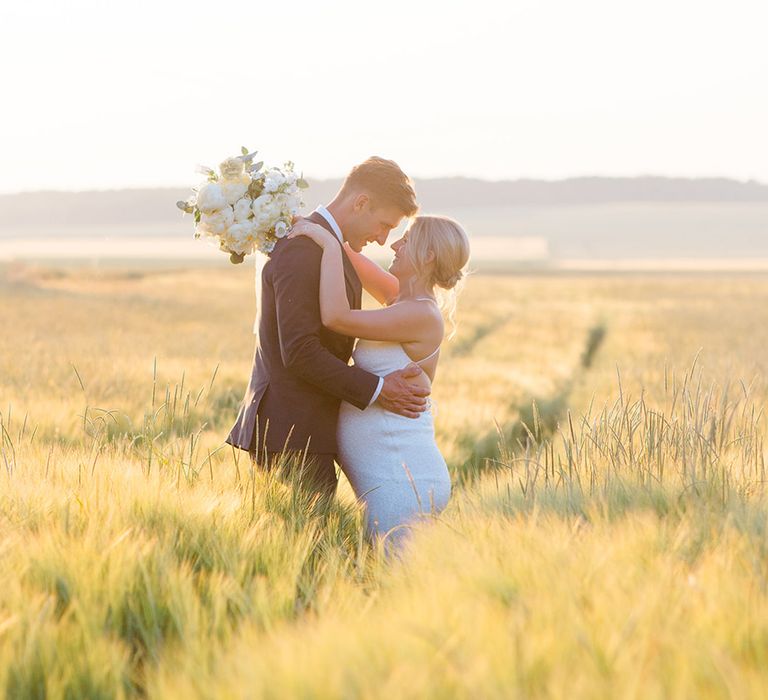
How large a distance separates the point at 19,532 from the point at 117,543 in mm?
469

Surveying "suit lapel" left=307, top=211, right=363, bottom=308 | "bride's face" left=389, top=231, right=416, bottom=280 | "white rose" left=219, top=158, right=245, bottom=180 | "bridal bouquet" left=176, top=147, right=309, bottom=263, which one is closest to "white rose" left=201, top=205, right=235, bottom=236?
"bridal bouquet" left=176, top=147, right=309, bottom=263

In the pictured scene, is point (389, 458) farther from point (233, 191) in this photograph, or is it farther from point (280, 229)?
point (233, 191)

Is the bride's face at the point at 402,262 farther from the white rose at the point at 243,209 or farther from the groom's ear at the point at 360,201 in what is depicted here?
the white rose at the point at 243,209

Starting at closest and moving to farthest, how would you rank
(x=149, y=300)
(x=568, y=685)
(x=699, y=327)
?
(x=568, y=685) < (x=699, y=327) < (x=149, y=300)

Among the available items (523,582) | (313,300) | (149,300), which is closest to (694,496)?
(523,582)

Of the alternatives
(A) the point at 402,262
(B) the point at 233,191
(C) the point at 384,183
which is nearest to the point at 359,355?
(A) the point at 402,262

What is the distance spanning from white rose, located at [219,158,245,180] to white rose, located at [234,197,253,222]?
0.15m

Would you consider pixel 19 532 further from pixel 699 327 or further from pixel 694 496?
pixel 699 327

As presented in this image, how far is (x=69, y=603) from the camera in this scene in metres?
2.85

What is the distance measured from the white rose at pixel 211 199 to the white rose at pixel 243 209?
0.08 meters

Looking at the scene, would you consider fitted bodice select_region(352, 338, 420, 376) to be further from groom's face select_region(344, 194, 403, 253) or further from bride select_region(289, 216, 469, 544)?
groom's face select_region(344, 194, 403, 253)

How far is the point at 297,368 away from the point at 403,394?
19.4 inches

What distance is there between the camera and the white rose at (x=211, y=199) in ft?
15.2

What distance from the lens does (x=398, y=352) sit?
15.9ft
